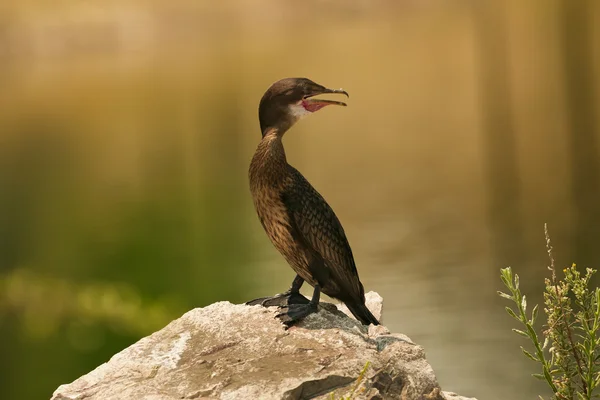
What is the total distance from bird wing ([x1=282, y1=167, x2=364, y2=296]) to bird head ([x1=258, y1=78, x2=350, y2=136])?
0.88 feet

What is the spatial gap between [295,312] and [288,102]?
102 cm

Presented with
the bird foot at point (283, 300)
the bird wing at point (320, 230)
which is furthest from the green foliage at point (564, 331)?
the bird foot at point (283, 300)

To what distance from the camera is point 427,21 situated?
45438 millimetres

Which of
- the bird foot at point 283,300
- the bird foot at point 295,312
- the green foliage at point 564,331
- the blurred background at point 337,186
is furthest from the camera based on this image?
the blurred background at point 337,186

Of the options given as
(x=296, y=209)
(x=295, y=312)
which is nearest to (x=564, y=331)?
(x=295, y=312)

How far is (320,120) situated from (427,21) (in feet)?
75.4

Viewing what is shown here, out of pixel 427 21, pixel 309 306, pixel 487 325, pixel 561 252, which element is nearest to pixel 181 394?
pixel 309 306

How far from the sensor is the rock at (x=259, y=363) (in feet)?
13.6

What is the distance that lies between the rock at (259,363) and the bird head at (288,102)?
938 mm

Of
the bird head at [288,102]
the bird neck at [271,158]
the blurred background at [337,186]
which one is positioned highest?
the bird head at [288,102]

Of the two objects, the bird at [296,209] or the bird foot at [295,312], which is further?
the bird at [296,209]

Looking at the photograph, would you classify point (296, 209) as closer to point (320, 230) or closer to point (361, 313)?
point (320, 230)

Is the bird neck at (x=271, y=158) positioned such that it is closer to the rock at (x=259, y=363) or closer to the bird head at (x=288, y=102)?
the bird head at (x=288, y=102)

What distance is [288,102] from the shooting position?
4.79 m
